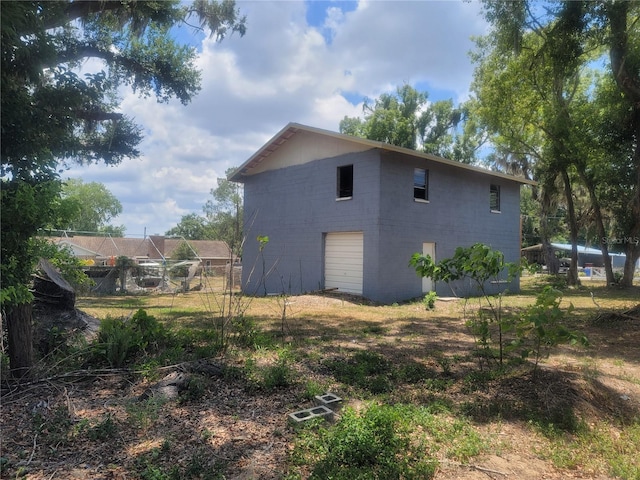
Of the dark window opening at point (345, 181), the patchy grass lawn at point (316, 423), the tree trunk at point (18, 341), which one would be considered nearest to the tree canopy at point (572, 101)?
the dark window opening at point (345, 181)

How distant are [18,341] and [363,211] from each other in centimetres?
1205

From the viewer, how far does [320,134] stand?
54.3 ft

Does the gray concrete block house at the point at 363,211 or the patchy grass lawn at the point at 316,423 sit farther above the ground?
the gray concrete block house at the point at 363,211

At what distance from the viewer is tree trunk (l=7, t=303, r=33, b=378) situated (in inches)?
171

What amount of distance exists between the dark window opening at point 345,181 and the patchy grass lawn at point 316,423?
9.92 metres

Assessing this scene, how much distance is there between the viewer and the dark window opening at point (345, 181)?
52.6ft

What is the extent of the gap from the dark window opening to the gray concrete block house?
Answer: 40mm

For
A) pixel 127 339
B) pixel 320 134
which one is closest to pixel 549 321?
pixel 127 339

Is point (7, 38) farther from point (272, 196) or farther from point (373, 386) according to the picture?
point (272, 196)

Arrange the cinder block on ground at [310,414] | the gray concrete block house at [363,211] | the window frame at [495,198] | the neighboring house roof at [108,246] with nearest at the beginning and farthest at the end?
the cinder block on ground at [310,414], the gray concrete block house at [363,211], the window frame at [495,198], the neighboring house roof at [108,246]

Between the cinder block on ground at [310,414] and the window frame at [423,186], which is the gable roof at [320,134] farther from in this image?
the cinder block on ground at [310,414]

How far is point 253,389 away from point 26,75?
16.1 feet

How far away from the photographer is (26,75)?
5.31 meters

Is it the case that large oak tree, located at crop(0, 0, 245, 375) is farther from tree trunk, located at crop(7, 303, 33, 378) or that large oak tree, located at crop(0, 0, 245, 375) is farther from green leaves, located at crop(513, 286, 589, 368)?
green leaves, located at crop(513, 286, 589, 368)
